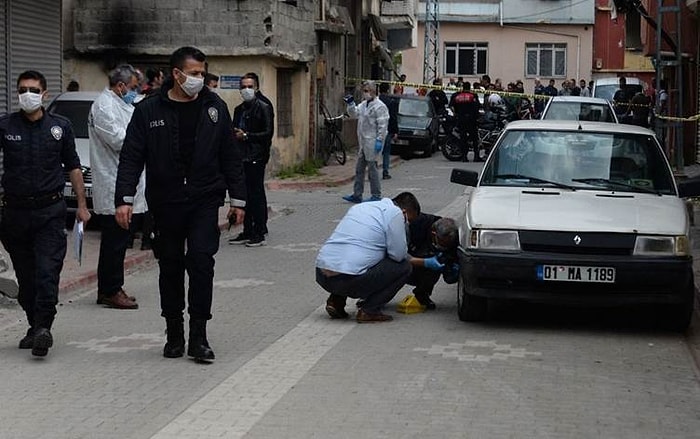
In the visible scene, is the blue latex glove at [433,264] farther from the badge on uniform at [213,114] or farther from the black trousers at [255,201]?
the black trousers at [255,201]

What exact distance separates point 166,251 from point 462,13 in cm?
4817

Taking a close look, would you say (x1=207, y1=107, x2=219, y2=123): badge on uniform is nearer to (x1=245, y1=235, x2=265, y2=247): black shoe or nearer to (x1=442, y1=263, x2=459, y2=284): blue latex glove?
(x1=442, y1=263, x2=459, y2=284): blue latex glove

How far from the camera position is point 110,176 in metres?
11.0

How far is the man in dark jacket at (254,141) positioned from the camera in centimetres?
1505

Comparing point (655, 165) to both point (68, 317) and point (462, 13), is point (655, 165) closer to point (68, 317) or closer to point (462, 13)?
point (68, 317)

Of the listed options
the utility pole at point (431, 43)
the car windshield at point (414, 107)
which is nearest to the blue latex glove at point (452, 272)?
the car windshield at point (414, 107)

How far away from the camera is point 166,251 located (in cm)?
849

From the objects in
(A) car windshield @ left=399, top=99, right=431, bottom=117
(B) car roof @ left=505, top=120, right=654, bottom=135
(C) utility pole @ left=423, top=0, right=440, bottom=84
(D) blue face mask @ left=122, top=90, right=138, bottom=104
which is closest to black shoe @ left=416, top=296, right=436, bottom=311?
(B) car roof @ left=505, top=120, right=654, bottom=135

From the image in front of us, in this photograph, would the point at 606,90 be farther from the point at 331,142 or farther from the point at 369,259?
the point at 369,259

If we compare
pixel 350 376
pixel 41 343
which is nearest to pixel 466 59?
pixel 41 343

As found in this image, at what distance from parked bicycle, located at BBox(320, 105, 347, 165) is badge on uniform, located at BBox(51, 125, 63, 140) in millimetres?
19657

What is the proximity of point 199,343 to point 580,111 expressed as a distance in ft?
53.9

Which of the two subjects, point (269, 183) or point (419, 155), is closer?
point (269, 183)

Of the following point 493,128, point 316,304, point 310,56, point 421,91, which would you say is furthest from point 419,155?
point 316,304
